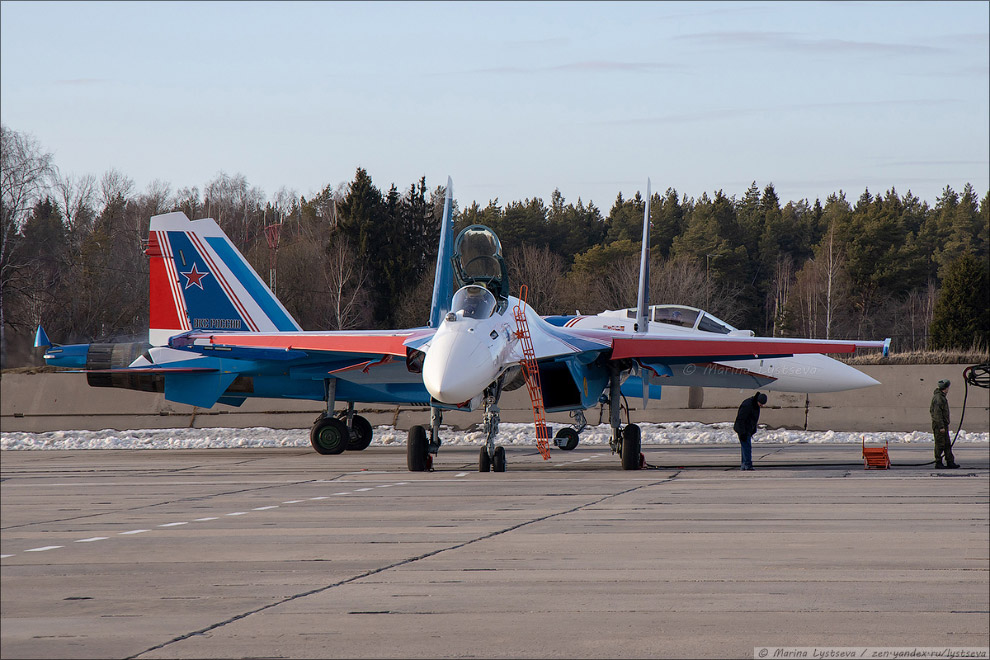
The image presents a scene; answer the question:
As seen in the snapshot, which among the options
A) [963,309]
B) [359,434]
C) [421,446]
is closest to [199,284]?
[359,434]

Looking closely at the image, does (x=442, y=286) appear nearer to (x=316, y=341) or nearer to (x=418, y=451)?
(x=316, y=341)

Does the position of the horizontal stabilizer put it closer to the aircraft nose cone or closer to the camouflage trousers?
the aircraft nose cone

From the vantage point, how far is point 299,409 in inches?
1072

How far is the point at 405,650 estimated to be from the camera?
4.52 meters

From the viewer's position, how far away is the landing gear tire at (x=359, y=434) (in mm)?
21344

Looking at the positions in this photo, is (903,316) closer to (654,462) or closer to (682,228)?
(682,228)

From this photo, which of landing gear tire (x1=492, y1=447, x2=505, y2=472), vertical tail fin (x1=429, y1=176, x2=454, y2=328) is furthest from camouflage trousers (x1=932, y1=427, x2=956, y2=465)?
vertical tail fin (x1=429, y1=176, x2=454, y2=328)

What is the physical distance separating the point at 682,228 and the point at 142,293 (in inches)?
2288

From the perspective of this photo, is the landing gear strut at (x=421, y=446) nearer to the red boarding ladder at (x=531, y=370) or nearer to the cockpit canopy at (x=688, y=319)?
the red boarding ladder at (x=531, y=370)

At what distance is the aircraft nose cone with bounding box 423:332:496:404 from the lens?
13219mm

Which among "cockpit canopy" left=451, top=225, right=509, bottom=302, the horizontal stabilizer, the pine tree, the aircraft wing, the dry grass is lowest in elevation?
the horizontal stabilizer

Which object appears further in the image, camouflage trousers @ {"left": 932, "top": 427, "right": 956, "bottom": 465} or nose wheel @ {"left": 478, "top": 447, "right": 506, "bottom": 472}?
camouflage trousers @ {"left": 932, "top": 427, "right": 956, "bottom": 465}

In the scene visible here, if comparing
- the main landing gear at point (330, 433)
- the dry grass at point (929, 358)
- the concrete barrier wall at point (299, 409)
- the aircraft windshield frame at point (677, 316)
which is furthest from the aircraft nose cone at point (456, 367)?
the dry grass at point (929, 358)

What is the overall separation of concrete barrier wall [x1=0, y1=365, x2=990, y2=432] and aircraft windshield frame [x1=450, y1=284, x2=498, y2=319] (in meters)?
11.8
